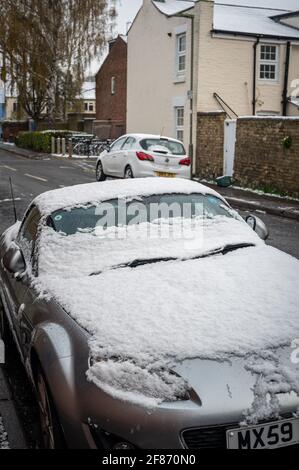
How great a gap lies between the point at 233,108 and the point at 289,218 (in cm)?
1222

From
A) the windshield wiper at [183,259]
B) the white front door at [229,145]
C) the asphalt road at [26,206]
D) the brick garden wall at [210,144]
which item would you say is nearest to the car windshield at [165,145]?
the asphalt road at [26,206]

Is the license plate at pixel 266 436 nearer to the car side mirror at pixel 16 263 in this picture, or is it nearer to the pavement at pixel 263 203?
the car side mirror at pixel 16 263

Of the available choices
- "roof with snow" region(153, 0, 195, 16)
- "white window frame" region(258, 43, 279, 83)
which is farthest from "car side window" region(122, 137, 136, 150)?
"roof with snow" region(153, 0, 195, 16)

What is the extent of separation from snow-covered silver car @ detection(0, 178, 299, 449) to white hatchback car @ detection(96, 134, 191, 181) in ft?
38.3

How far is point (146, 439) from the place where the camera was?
100 inches

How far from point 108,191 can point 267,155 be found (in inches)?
533

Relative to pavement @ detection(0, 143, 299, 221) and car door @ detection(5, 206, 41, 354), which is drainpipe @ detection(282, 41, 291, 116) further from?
car door @ detection(5, 206, 41, 354)

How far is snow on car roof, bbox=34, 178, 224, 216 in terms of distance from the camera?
4.58 meters

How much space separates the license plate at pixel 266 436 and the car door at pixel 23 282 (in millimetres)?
1727

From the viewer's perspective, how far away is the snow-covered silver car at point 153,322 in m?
2.58

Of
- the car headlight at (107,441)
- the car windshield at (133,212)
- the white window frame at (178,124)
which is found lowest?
the car headlight at (107,441)

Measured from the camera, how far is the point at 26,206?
13266 mm

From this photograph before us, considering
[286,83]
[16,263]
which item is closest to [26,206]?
[16,263]

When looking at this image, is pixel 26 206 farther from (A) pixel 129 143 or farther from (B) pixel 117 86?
(B) pixel 117 86
